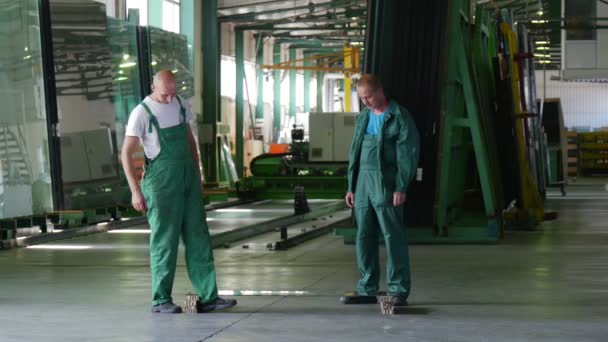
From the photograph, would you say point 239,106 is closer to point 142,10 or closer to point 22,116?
point 142,10

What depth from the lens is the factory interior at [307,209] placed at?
8.16 meters

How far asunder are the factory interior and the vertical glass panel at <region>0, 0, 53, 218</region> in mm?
32

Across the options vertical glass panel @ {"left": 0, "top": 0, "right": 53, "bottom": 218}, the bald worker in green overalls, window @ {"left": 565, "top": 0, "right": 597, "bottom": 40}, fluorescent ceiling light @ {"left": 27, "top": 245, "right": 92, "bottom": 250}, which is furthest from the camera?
window @ {"left": 565, "top": 0, "right": 597, "bottom": 40}

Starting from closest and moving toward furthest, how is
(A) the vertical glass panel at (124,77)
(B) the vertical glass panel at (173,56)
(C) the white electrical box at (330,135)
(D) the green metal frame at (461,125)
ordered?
(D) the green metal frame at (461,125)
(A) the vertical glass panel at (124,77)
(B) the vertical glass panel at (173,56)
(C) the white electrical box at (330,135)

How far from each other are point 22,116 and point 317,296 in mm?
8949

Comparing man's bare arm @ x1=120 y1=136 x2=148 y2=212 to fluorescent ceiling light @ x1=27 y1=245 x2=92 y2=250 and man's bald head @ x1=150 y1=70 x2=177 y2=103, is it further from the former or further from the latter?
fluorescent ceiling light @ x1=27 y1=245 x2=92 y2=250

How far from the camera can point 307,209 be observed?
23.0 m

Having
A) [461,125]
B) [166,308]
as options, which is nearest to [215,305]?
[166,308]

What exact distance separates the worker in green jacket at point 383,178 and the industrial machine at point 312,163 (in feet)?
61.6

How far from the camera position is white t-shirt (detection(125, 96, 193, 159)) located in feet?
27.7

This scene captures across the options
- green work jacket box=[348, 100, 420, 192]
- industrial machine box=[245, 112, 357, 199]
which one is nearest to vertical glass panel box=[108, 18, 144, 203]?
industrial machine box=[245, 112, 357, 199]

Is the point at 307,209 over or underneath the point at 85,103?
underneath

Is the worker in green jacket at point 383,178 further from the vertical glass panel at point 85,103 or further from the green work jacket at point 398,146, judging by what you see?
the vertical glass panel at point 85,103

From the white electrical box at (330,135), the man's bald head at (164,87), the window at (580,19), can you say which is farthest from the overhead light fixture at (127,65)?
the window at (580,19)
